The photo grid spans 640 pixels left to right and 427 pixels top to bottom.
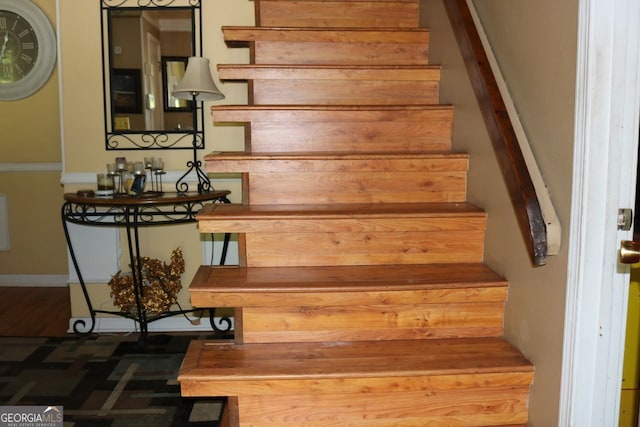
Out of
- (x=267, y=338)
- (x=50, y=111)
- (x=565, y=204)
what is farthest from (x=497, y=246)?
(x=50, y=111)

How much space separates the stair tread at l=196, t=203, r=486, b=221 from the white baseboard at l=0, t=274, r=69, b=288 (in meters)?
3.00

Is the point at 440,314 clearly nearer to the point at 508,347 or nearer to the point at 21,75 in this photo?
the point at 508,347

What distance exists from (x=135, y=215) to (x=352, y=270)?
4.72ft

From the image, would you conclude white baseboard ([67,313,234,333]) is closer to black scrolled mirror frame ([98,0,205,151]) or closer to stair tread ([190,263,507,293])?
black scrolled mirror frame ([98,0,205,151])

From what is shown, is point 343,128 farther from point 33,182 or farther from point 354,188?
point 33,182

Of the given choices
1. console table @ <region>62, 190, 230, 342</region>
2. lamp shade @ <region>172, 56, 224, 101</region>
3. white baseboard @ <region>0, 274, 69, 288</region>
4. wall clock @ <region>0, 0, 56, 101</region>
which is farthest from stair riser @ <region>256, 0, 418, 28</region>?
white baseboard @ <region>0, 274, 69, 288</region>

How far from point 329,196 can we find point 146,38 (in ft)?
6.04

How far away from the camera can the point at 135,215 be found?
9.43 ft

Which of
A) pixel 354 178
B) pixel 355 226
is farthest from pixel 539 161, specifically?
pixel 354 178

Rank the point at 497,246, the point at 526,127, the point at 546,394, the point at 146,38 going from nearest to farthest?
the point at 546,394 < the point at 526,127 < the point at 497,246 < the point at 146,38

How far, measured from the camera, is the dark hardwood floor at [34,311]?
3.41 metres

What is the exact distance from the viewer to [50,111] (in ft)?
14.1

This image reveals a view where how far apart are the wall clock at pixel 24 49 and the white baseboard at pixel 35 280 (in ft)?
4.59

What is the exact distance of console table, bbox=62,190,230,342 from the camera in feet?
9.32
